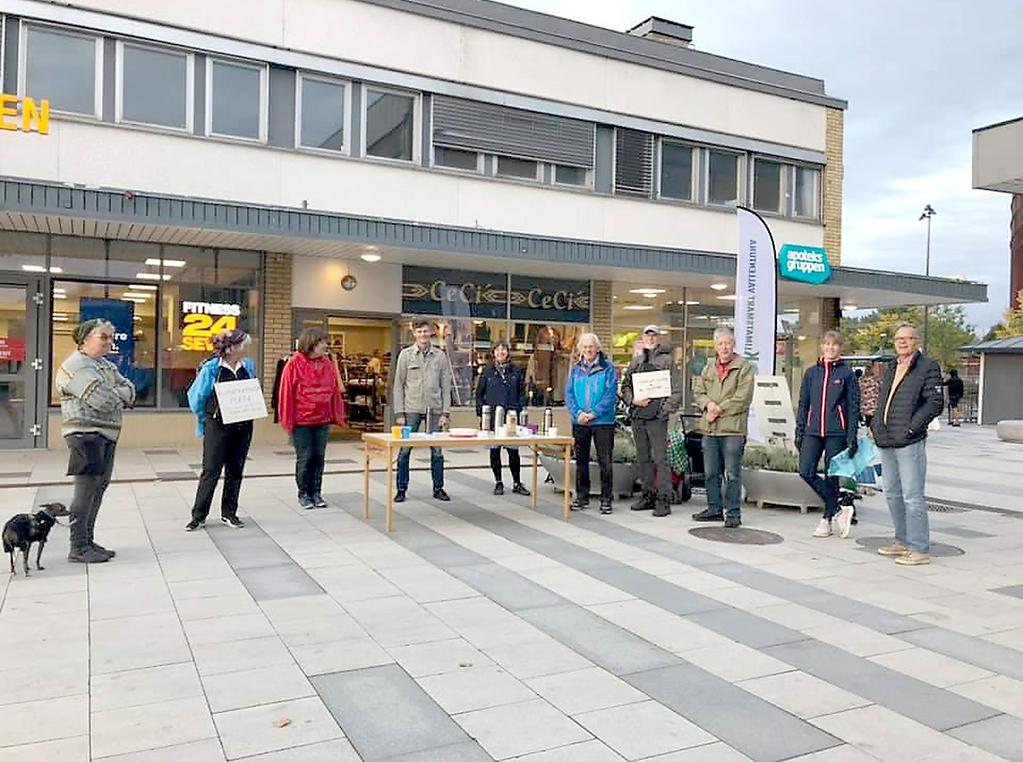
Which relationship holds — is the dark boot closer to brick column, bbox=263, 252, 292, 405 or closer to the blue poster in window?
brick column, bbox=263, 252, 292, 405

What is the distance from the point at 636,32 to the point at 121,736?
20390 millimetres

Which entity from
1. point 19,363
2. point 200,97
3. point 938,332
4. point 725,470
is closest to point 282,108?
point 200,97

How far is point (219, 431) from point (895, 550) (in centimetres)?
567

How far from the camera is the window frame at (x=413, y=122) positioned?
14383 mm

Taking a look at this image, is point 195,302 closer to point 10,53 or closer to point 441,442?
point 10,53

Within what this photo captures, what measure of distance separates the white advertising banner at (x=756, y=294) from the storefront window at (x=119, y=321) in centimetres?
873

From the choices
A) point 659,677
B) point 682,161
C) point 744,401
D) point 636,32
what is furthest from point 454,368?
point 659,677

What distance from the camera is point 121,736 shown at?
3.42 meters

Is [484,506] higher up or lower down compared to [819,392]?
lower down

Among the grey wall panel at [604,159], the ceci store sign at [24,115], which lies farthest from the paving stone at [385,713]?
the grey wall panel at [604,159]

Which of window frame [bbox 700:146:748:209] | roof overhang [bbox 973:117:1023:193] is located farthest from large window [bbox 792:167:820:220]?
roof overhang [bbox 973:117:1023:193]

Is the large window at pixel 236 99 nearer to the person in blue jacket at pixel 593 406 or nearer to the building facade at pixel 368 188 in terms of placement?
the building facade at pixel 368 188

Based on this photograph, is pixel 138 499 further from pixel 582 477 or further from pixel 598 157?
pixel 598 157

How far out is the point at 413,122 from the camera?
14898 millimetres
